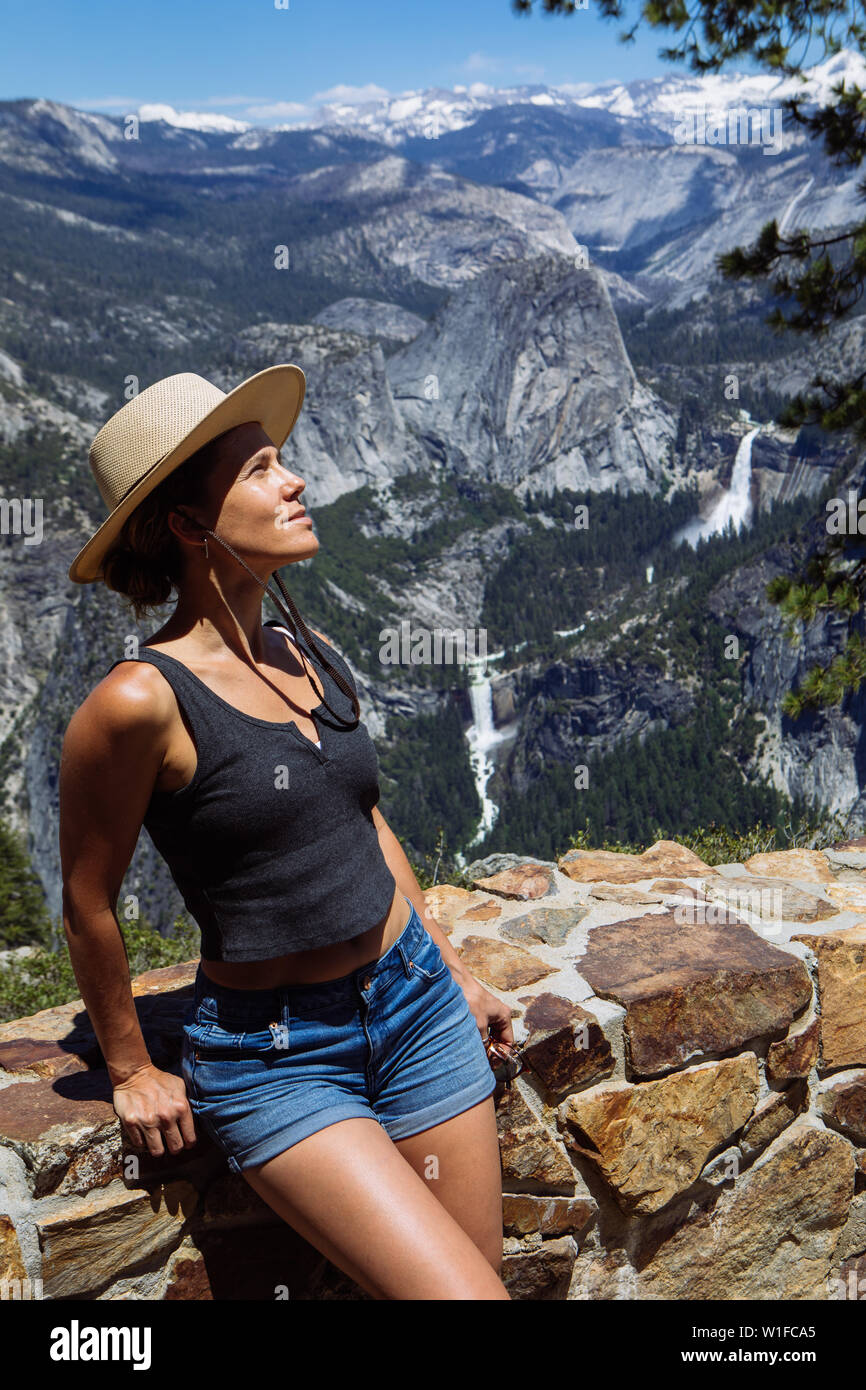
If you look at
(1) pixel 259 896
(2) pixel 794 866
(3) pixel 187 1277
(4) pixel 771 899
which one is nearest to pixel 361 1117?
(1) pixel 259 896

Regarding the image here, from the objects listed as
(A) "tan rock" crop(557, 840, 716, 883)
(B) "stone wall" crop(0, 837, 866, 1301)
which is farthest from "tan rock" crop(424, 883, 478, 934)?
(A) "tan rock" crop(557, 840, 716, 883)

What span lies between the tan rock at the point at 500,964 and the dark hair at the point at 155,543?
181cm

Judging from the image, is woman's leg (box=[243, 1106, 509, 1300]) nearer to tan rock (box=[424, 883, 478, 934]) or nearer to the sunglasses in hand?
the sunglasses in hand

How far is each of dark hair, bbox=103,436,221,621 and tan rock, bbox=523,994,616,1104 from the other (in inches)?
74.2

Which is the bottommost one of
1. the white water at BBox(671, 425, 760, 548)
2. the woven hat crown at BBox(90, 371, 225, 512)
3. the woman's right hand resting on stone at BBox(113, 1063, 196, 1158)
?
the woman's right hand resting on stone at BBox(113, 1063, 196, 1158)

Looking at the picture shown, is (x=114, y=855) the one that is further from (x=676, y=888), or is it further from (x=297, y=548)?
(x=676, y=888)

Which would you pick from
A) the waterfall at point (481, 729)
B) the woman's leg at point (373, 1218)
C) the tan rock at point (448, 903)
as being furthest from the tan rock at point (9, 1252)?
the waterfall at point (481, 729)

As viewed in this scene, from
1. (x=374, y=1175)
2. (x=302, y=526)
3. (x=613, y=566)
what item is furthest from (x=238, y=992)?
(x=613, y=566)

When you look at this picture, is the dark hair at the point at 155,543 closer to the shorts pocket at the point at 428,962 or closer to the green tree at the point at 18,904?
the shorts pocket at the point at 428,962

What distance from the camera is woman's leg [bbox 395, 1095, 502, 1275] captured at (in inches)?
113

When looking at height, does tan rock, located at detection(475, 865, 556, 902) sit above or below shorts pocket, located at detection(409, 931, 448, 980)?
below

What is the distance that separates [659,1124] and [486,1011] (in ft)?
2.92

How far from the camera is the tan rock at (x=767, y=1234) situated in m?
3.82
